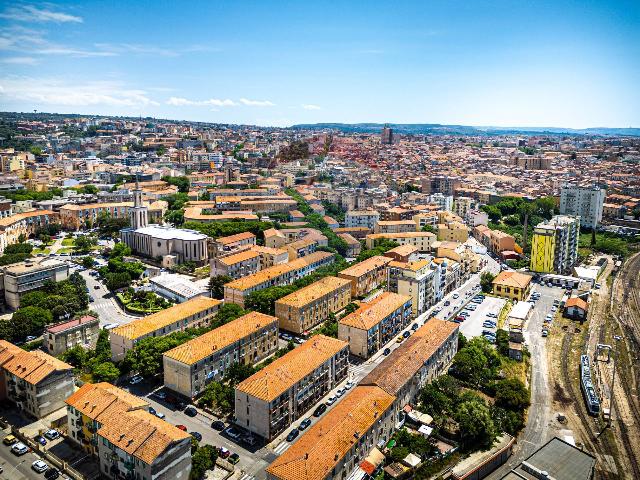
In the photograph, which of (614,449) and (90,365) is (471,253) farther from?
(90,365)

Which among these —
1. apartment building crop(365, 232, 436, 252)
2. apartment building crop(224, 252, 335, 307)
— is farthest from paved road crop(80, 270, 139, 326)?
apartment building crop(365, 232, 436, 252)

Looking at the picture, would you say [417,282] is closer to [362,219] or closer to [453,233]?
[453,233]

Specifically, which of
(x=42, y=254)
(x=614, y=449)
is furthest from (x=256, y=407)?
(x=42, y=254)

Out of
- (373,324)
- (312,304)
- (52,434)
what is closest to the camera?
(52,434)

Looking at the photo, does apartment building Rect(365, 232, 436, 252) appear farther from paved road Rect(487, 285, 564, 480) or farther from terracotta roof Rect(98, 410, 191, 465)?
terracotta roof Rect(98, 410, 191, 465)

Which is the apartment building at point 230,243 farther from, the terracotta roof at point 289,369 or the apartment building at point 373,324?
the terracotta roof at point 289,369

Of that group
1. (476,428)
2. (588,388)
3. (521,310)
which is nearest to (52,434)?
(476,428)
